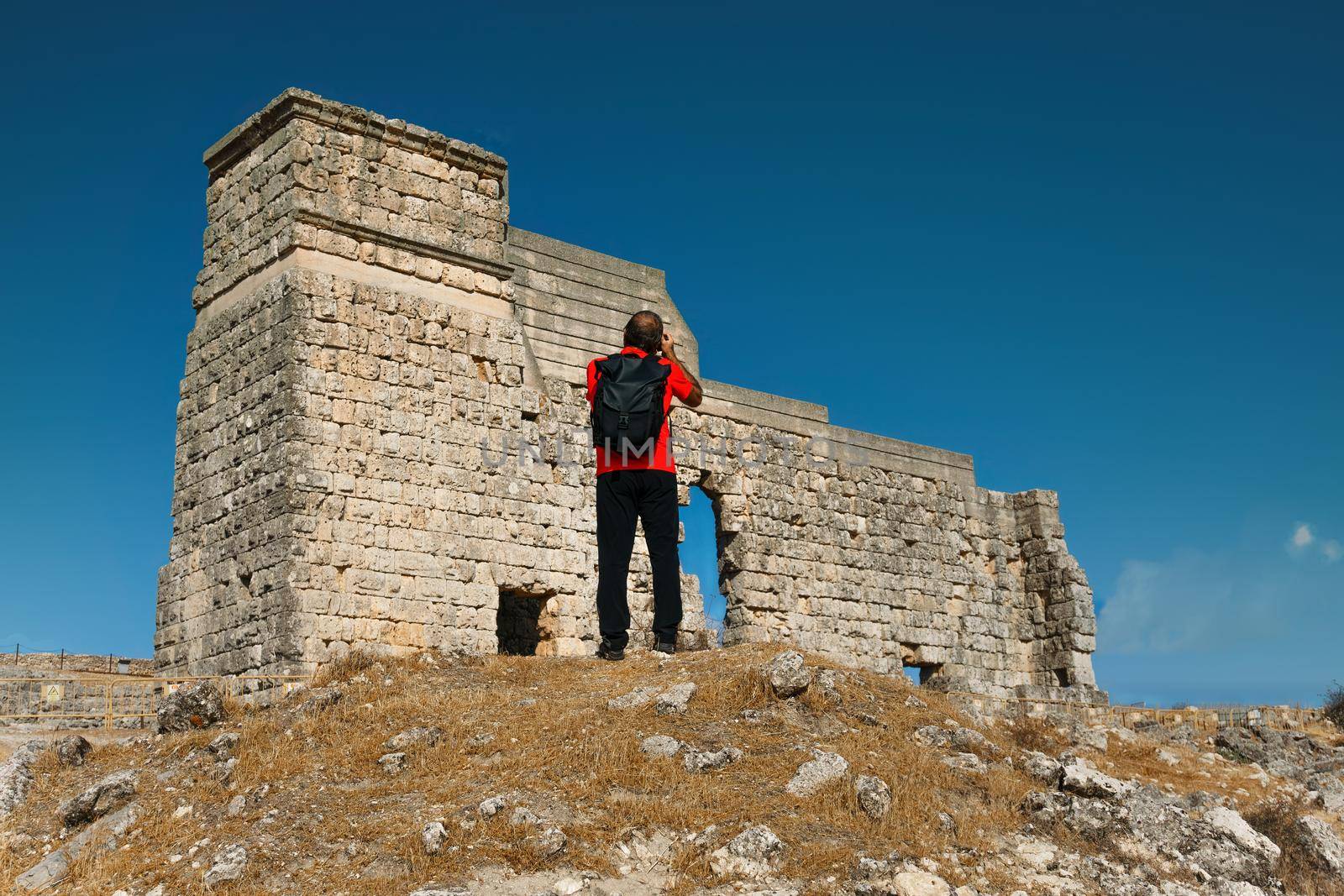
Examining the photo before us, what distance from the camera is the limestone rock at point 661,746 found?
253 inches

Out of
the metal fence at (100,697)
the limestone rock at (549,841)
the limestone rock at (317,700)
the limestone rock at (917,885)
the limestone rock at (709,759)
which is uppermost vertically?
the metal fence at (100,697)

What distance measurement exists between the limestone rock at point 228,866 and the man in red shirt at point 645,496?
3.04 metres

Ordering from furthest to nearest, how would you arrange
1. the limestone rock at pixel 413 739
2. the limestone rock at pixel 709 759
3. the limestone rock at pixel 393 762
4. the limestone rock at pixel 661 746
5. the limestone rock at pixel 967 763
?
the limestone rock at pixel 413 739 → the limestone rock at pixel 393 762 → the limestone rock at pixel 967 763 → the limestone rock at pixel 661 746 → the limestone rock at pixel 709 759

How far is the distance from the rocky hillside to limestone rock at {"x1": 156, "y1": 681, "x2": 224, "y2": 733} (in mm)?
172

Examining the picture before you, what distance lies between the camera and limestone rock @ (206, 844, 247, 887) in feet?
18.3

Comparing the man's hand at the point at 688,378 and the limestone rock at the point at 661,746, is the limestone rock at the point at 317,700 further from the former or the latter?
the man's hand at the point at 688,378

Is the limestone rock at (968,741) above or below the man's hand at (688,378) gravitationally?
below

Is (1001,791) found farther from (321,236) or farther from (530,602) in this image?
(530,602)

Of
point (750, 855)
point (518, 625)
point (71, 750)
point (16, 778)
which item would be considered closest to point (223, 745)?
point (16, 778)

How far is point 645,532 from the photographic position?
842cm

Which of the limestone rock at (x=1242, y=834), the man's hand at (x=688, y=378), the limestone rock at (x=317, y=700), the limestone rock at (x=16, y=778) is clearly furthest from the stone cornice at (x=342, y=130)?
the limestone rock at (x=1242, y=834)

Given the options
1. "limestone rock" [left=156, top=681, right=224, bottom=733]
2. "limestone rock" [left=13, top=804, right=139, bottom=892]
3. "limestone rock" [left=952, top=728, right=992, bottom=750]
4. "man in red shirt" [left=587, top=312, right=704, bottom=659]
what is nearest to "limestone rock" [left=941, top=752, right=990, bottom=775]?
"limestone rock" [left=952, top=728, right=992, bottom=750]

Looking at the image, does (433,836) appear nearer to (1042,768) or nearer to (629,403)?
(1042,768)

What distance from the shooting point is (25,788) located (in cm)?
746
